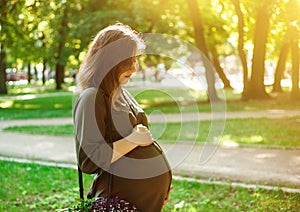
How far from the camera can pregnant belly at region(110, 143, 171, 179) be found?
108 inches

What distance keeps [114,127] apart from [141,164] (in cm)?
31

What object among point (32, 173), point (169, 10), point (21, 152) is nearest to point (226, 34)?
point (169, 10)

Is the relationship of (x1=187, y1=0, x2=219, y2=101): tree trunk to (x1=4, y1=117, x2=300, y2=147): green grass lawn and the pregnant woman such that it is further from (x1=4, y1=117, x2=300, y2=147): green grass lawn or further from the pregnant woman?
the pregnant woman

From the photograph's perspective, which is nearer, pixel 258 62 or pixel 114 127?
pixel 114 127

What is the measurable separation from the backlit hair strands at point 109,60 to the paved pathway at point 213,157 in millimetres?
1381

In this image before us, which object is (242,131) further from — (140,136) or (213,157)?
(140,136)

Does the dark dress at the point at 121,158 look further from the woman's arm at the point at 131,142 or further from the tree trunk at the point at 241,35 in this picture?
the tree trunk at the point at 241,35

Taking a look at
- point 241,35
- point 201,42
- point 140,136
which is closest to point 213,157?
point 140,136

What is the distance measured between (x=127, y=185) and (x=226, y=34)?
997 inches

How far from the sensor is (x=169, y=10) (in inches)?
882

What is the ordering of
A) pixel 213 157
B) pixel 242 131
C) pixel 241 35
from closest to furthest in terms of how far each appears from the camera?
pixel 213 157
pixel 242 131
pixel 241 35

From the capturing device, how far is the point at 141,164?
9.28 ft

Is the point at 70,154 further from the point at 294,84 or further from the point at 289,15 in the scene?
the point at 294,84

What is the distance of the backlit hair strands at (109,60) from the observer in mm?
2662
